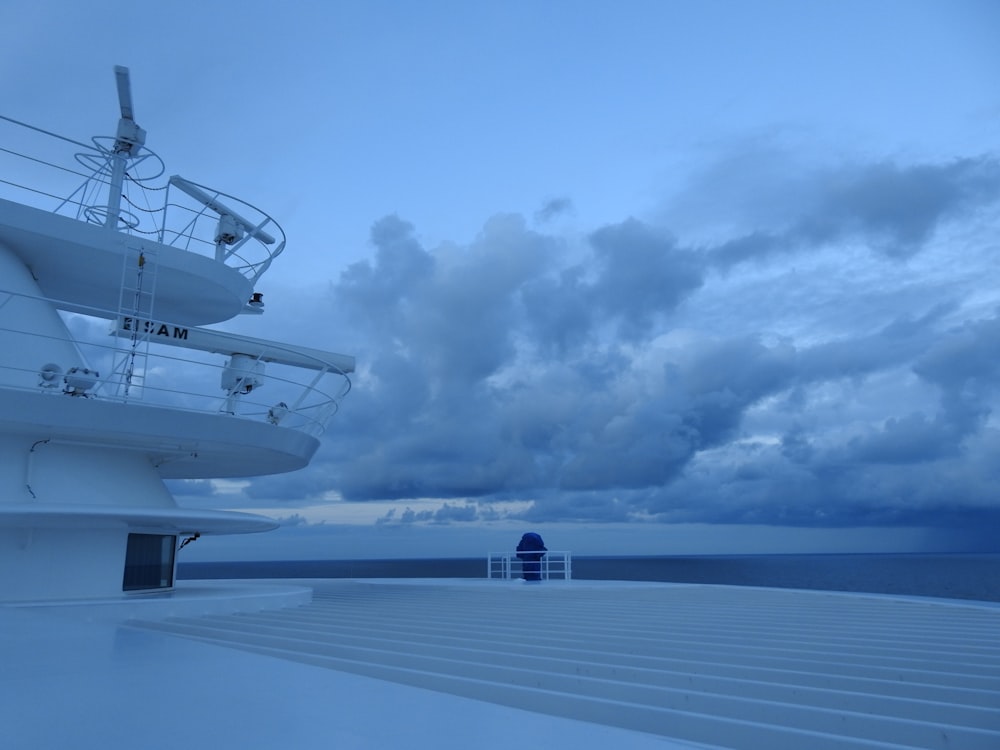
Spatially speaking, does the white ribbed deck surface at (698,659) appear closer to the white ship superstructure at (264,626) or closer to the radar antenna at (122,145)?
the white ship superstructure at (264,626)

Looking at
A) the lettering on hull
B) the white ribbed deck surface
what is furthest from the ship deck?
the lettering on hull

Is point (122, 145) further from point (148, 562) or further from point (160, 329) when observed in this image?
point (148, 562)

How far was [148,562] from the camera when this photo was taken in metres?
11.8

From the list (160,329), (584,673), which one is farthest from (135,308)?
(584,673)

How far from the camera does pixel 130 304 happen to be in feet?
43.3

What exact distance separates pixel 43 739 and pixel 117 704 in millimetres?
664

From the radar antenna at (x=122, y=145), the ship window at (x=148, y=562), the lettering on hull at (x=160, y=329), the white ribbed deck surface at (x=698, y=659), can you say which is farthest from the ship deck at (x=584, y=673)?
the radar antenna at (x=122, y=145)

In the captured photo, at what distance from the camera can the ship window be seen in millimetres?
11445

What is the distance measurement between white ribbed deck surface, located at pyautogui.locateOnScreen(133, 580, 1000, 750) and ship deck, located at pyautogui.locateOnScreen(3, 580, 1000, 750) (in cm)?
1

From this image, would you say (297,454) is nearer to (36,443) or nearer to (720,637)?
(36,443)

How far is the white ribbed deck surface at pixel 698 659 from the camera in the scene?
4.01 m

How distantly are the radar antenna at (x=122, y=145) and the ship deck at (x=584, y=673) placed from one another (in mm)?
6545

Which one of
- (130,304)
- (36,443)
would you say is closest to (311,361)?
(130,304)

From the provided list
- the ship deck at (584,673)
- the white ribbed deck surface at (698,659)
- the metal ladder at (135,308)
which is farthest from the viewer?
the metal ladder at (135,308)
